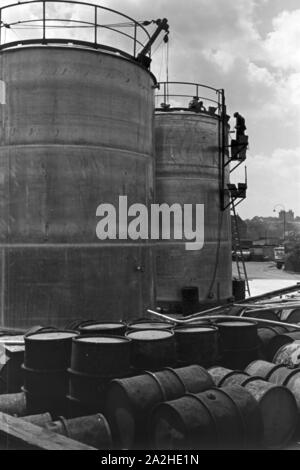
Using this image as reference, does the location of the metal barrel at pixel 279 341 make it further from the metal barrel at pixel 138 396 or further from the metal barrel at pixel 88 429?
the metal barrel at pixel 88 429

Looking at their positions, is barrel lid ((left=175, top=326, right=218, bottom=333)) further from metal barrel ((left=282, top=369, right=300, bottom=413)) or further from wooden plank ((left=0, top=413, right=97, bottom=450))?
wooden plank ((left=0, top=413, right=97, bottom=450))

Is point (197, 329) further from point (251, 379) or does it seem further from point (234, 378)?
point (251, 379)

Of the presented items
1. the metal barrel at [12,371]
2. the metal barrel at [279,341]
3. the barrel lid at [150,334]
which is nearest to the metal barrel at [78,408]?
the barrel lid at [150,334]

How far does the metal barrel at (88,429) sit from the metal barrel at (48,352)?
1256 millimetres

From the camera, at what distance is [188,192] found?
19.1m

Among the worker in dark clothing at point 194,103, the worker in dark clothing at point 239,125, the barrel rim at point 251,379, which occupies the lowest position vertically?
the barrel rim at point 251,379

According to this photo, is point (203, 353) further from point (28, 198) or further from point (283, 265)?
point (283, 265)

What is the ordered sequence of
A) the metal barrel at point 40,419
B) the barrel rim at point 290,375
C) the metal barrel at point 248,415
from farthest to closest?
the barrel rim at point 290,375 → the metal barrel at point 40,419 → the metal barrel at point 248,415

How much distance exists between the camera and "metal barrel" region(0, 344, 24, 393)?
27.1 ft

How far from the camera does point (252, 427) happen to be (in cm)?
629

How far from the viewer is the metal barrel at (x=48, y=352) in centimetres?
741

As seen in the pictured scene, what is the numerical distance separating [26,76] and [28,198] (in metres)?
2.98

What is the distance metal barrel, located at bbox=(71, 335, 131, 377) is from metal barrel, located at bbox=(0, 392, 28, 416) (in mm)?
1152

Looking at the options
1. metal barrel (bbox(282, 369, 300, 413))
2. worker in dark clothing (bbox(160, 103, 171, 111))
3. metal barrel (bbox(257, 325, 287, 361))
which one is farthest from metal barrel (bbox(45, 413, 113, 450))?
worker in dark clothing (bbox(160, 103, 171, 111))
